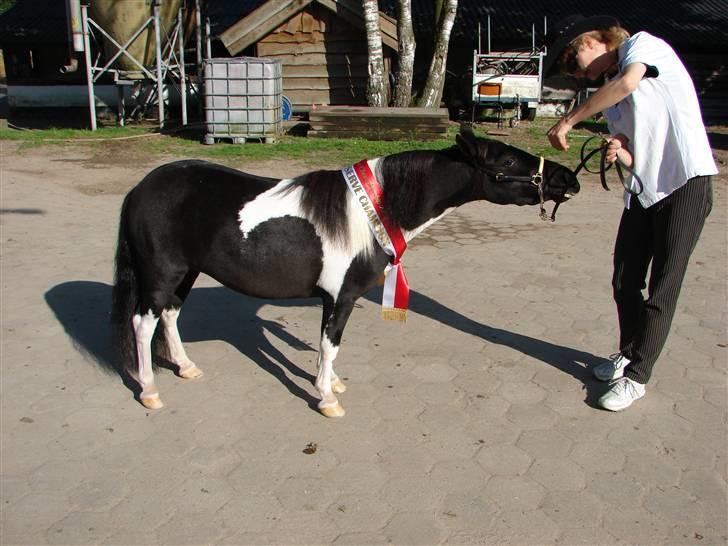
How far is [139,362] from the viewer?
12.7 feet

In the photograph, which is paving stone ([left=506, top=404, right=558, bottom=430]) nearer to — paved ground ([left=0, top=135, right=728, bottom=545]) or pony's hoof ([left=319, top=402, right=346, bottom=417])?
paved ground ([left=0, top=135, right=728, bottom=545])

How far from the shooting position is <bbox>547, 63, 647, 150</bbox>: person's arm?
3311 mm

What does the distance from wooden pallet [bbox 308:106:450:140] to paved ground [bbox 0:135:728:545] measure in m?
7.10

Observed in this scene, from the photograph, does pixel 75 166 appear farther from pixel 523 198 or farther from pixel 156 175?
pixel 523 198

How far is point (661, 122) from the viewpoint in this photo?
348 cm

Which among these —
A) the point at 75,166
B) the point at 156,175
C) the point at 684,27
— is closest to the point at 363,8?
the point at 75,166

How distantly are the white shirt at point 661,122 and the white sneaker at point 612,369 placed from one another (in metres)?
1.13

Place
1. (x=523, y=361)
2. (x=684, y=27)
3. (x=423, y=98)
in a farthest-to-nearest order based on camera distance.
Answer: (x=684, y=27)
(x=423, y=98)
(x=523, y=361)

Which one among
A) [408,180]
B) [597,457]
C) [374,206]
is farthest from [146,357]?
[597,457]

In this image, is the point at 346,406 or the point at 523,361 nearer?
the point at 346,406

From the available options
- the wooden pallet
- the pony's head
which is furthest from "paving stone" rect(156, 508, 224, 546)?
the wooden pallet

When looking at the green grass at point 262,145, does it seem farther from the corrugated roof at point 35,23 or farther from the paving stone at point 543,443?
the paving stone at point 543,443

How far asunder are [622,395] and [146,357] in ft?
8.82

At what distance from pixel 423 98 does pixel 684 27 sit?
28.5 ft
